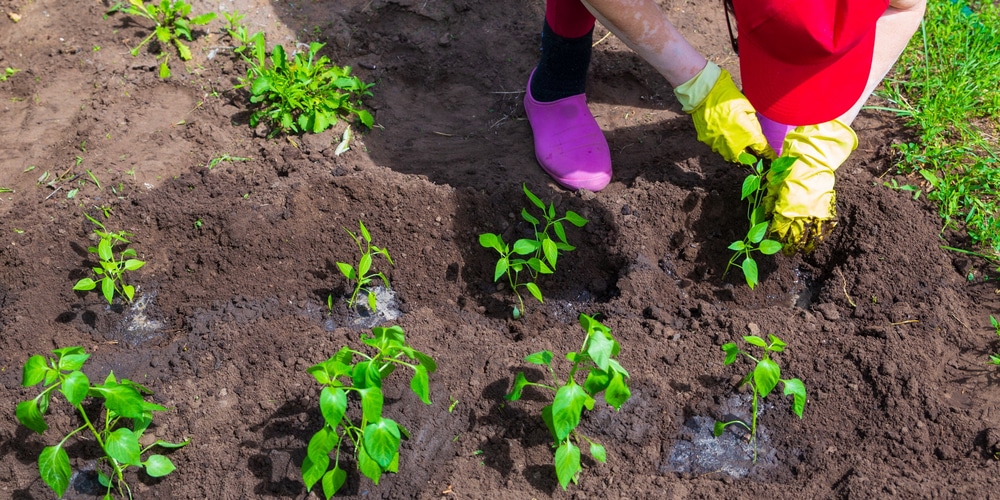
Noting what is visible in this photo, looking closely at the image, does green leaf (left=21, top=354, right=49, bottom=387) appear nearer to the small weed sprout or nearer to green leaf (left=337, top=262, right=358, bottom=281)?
green leaf (left=337, top=262, right=358, bottom=281)

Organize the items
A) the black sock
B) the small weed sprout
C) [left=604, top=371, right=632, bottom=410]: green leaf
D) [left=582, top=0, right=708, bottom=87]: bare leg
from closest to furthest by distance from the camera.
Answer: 1. [left=604, top=371, right=632, bottom=410]: green leaf
2. [left=582, top=0, right=708, bottom=87]: bare leg
3. the black sock
4. the small weed sprout

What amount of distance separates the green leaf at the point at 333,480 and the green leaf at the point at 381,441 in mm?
162

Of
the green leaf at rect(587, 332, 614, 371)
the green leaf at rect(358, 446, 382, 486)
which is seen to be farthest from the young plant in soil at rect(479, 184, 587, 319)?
the green leaf at rect(358, 446, 382, 486)

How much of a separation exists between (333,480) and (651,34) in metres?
1.55

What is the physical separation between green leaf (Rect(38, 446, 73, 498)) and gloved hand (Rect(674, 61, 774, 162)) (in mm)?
2018

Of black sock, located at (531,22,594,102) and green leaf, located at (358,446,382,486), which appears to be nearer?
green leaf, located at (358,446,382,486)

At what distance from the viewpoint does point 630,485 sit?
184cm

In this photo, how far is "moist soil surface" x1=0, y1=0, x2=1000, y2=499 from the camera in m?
1.89

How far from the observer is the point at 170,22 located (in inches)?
118

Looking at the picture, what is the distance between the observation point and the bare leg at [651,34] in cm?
215

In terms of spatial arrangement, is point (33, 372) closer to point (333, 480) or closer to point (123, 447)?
point (123, 447)

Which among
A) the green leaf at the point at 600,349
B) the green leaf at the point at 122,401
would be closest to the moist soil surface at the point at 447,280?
the green leaf at the point at 122,401

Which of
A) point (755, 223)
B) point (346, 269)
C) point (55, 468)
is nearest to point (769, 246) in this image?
point (755, 223)

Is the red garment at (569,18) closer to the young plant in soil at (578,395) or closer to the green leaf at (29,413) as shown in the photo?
the young plant in soil at (578,395)
